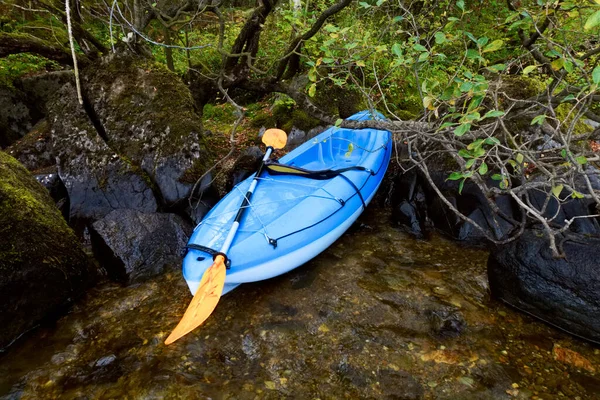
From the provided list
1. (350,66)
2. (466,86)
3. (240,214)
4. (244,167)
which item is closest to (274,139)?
(244,167)

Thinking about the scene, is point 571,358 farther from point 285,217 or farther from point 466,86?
point 285,217

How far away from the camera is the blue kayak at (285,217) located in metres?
3.54

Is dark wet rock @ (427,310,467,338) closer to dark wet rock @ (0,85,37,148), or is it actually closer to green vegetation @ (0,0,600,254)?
green vegetation @ (0,0,600,254)

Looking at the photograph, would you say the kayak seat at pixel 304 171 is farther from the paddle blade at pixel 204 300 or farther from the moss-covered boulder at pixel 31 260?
the moss-covered boulder at pixel 31 260

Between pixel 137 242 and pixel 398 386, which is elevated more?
pixel 137 242

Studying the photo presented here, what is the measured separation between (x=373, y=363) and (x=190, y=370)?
1529 millimetres

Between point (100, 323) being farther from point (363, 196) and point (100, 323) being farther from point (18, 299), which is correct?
point (363, 196)

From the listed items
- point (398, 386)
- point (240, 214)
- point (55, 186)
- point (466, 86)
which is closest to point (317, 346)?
point (398, 386)

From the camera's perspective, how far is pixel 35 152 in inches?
217

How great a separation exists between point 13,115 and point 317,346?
7355 millimetres

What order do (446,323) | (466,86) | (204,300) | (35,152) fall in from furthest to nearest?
1. (35,152)
2. (446,323)
3. (204,300)
4. (466,86)

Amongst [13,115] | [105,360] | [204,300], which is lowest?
[105,360]

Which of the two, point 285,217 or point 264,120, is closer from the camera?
point 285,217

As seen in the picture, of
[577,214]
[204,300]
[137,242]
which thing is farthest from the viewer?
[137,242]
